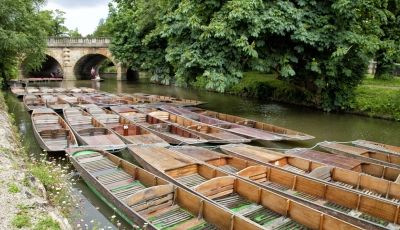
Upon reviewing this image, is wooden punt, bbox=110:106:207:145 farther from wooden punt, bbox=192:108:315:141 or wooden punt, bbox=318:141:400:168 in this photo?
wooden punt, bbox=318:141:400:168

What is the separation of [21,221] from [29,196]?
0.91 metres

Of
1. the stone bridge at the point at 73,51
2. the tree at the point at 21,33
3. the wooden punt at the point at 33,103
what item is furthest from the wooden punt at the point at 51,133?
the stone bridge at the point at 73,51

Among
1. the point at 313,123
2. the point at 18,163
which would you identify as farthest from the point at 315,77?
the point at 18,163

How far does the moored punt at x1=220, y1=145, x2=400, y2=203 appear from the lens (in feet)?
24.6

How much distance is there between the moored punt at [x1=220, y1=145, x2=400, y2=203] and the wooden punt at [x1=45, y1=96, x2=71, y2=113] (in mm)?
10358

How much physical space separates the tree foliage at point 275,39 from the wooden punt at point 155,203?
7.37 m

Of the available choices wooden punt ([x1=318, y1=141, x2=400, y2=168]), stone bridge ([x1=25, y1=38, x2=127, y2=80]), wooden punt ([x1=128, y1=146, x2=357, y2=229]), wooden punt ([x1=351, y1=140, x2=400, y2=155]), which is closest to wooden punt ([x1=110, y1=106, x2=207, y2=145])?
wooden punt ([x1=128, y1=146, x2=357, y2=229])

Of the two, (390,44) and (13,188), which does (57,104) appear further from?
(390,44)

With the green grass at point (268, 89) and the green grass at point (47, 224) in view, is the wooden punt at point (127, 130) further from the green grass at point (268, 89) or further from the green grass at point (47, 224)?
the green grass at point (268, 89)

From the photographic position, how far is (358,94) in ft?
62.3

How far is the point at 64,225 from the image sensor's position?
4918 millimetres

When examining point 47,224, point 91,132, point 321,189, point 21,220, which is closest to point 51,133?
Result: point 91,132

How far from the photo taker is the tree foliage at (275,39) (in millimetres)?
14711

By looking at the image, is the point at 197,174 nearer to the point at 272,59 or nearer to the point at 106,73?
the point at 272,59
